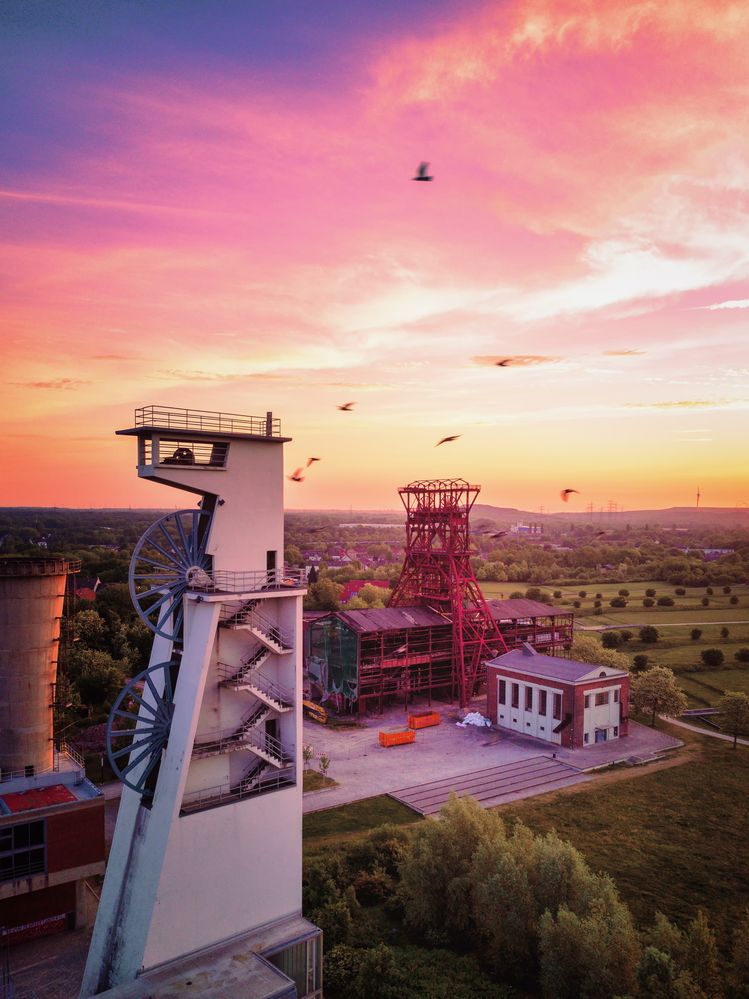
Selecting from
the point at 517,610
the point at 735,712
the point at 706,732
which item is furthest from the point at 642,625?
the point at 735,712

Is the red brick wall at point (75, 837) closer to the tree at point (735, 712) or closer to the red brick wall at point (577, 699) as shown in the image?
the red brick wall at point (577, 699)

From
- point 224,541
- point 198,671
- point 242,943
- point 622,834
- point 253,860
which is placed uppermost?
point 224,541

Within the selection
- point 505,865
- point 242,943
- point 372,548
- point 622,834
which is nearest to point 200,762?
point 242,943

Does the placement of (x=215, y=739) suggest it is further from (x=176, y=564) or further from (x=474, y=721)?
(x=474, y=721)

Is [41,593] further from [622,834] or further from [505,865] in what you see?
[622,834]

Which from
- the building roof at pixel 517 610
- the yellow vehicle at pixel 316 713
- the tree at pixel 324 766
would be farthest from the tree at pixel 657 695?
the tree at pixel 324 766

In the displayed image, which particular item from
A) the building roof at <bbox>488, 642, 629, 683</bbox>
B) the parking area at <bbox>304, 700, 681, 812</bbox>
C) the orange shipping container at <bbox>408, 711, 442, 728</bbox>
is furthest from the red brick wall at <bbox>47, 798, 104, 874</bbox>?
the building roof at <bbox>488, 642, 629, 683</bbox>
